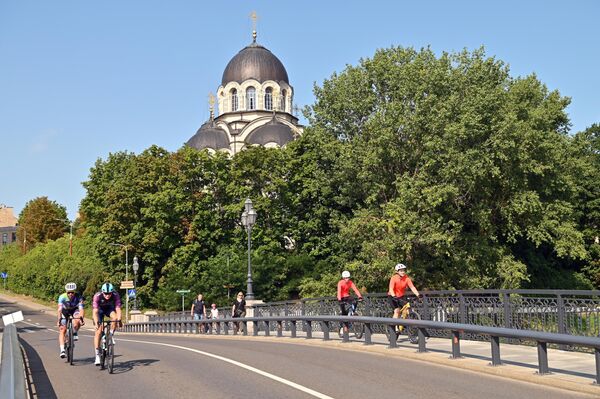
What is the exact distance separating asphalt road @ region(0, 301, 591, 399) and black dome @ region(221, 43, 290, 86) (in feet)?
232

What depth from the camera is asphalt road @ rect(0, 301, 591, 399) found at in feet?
30.9

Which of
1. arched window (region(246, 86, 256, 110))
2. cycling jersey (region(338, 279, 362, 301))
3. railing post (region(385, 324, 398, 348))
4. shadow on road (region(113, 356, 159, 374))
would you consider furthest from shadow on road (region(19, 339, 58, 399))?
arched window (region(246, 86, 256, 110))

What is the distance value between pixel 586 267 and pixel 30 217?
94460mm

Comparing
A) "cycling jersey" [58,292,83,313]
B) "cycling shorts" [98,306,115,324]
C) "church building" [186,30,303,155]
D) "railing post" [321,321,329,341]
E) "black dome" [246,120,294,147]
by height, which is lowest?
"railing post" [321,321,329,341]

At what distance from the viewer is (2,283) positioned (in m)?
126

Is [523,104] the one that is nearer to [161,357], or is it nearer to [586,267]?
[586,267]

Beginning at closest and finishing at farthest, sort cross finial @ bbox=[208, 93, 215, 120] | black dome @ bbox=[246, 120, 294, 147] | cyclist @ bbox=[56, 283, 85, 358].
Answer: cyclist @ bbox=[56, 283, 85, 358] → black dome @ bbox=[246, 120, 294, 147] → cross finial @ bbox=[208, 93, 215, 120]

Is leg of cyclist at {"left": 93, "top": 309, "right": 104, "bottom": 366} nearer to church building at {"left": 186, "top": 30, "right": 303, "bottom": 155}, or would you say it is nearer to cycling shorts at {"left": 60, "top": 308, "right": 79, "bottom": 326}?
cycling shorts at {"left": 60, "top": 308, "right": 79, "bottom": 326}

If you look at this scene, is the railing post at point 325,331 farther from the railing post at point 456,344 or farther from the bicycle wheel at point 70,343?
the bicycle wheel at point 70,343

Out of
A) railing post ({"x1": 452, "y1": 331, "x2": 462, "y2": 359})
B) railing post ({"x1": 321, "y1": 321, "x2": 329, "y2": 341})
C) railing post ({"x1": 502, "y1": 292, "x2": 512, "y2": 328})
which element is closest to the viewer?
railing post ({"x1": 452, "y1": 331, "x2": 462, "y2": 359})

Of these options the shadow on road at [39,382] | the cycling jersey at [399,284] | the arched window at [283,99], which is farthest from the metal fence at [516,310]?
the arched window at [283,99]

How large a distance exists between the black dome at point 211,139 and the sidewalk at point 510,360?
62573 millimetres

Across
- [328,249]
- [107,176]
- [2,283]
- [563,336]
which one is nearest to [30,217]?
[2,283]

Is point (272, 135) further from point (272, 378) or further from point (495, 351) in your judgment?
point (272, 378)
